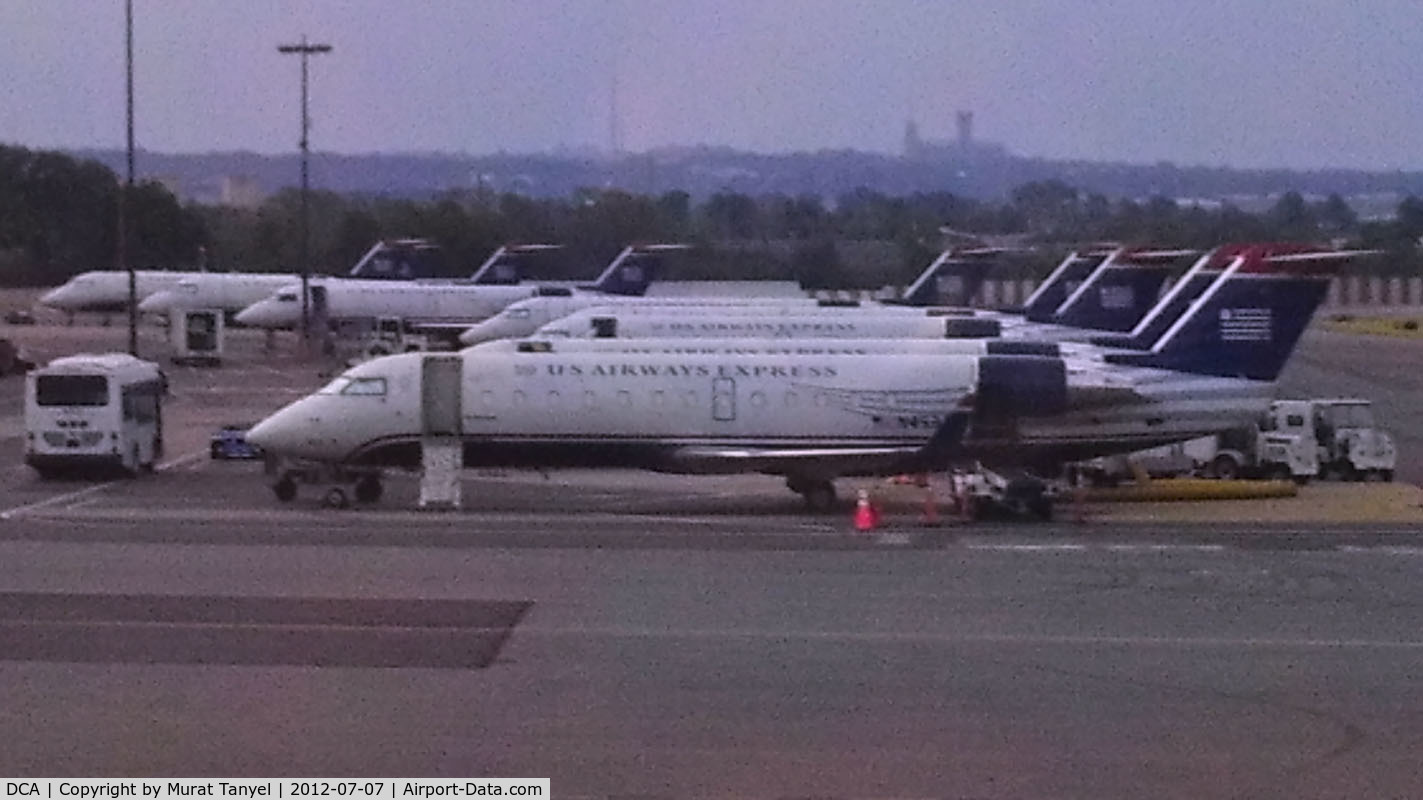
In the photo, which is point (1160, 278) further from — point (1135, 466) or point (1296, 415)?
point (1135, 466)

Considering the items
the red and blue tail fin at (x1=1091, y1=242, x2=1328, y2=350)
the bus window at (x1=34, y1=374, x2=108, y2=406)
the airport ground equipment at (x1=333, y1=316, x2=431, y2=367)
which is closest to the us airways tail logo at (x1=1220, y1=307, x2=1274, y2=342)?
the red and blue tail fin at (x1=1091, y1=242, x2=1328, y2=350)

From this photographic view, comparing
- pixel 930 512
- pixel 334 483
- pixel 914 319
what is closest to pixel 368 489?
pixel 334 483

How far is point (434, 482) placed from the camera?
34000mm

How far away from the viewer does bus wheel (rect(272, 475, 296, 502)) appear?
1368 inches

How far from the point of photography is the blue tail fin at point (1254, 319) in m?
35.7

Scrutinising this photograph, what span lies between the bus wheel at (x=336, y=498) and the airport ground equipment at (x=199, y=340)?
139 ft

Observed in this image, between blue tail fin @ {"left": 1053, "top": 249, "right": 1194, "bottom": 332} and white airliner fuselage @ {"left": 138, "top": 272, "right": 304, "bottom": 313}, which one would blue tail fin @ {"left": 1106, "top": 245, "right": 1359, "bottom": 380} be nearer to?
blue tail fin @ {"left": 1053, "top": 249, "right": 1194, "bottom": 332}

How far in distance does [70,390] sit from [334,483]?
7.09 meters

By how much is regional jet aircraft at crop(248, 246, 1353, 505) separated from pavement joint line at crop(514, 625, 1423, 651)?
45.5 feet

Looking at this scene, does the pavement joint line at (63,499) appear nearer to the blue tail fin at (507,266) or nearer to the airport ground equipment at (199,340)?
the airport ground equipment at (199,340)

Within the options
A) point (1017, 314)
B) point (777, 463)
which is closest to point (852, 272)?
point (1017, 314)

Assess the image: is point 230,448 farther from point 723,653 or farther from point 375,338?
point 375,338

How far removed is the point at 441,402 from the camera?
1347 inches

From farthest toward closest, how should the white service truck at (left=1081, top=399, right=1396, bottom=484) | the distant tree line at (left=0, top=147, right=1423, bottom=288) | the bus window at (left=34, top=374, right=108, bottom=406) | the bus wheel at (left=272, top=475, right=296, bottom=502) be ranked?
1. the distant tree line at (left=0, top=147, right=1423, bottom=288)
2. the white service truck at (left=1081, top=399, right=1396, bottom=484)
3. the bus window at (left=34, top=374, right=108, bottom=406)
4. the bus wheel at (left=272, top=475, right=296, bottom=502)
